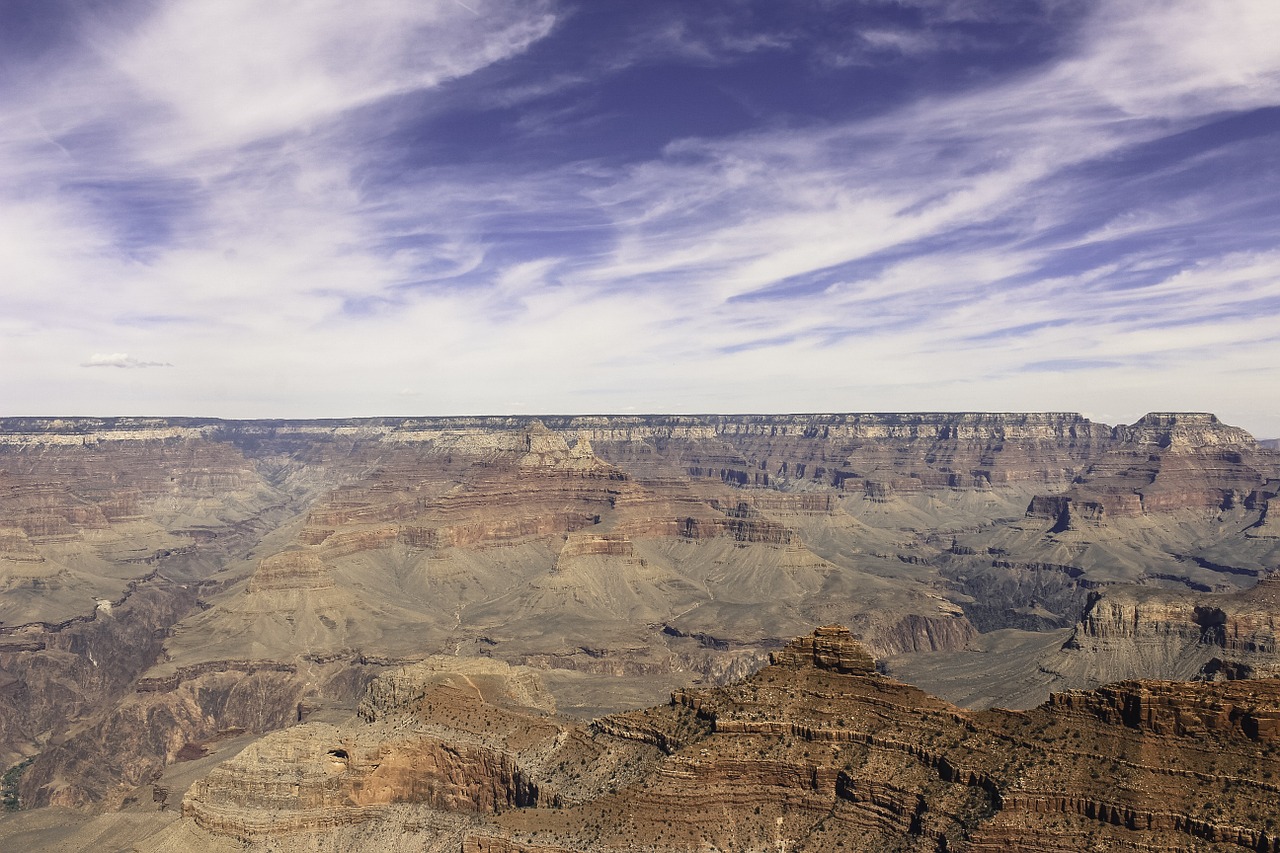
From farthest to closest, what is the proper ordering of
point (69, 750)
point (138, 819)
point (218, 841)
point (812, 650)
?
point (69, 750) → point (138, 819) → point (218, 841) → point (812, 650)

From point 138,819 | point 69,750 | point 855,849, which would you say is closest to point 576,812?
point 855,849

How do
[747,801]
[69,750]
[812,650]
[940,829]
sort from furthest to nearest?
[69,750]
[812,650]
[747,801]
[940,829]

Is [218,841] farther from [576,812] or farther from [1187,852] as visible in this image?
[1187,852]

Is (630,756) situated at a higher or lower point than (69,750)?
higher

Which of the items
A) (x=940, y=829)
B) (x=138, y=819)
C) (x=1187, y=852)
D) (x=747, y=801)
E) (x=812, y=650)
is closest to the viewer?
(x=1187, y=852)

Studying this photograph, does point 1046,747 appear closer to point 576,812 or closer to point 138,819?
point 576,812

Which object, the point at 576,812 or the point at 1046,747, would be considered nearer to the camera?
the point at 1046,747

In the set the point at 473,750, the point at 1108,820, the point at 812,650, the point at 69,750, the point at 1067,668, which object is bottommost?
the point at 69,750

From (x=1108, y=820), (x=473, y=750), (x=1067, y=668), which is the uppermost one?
(x=1108, y=820)

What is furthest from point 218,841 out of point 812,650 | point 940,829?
point 940,829
